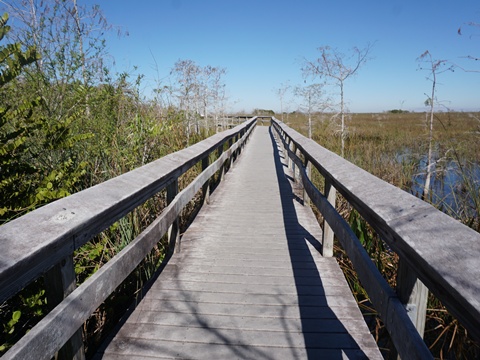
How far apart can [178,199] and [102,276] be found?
4.96 feet

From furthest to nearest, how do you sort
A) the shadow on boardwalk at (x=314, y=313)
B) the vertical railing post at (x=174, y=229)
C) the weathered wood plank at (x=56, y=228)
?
the vertical railing post at (x=174, y=229) → the shadow on boardwalk at (x=314, y=313) → the weathered wood plank at (x=56, y=228)

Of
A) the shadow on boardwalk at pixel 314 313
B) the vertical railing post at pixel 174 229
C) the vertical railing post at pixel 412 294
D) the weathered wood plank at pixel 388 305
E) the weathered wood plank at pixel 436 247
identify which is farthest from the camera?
the vertical railing post at pixel 174 229

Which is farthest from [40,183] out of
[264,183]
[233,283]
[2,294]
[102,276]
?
[264,183]

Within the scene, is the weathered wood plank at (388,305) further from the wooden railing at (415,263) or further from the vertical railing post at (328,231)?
the vertical railing post at (328,231)

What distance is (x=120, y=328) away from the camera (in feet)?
7.41

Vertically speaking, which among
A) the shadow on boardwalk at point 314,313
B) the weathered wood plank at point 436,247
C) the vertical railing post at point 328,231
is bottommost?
the shadow on boardwalk at point 314,313

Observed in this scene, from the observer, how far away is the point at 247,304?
2.56m

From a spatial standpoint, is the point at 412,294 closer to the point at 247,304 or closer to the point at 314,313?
the point at 314,313

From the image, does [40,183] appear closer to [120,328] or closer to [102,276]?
[120,328]

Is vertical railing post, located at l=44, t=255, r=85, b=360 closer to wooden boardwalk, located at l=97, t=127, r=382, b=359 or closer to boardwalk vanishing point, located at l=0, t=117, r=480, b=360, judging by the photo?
boardwalk vanishing point, located at l=0, t=117, r=480, b=360

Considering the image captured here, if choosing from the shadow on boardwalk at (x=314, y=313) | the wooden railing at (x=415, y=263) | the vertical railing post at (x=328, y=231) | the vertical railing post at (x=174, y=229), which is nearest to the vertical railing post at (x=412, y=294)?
the wooden railing at (x=415, y=263)

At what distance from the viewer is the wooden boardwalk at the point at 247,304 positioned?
6.84 ft

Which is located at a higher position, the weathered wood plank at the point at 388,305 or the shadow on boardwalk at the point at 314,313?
the weathered wood plank at the point at 388,305

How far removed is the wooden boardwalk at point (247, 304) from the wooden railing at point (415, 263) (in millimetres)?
571
